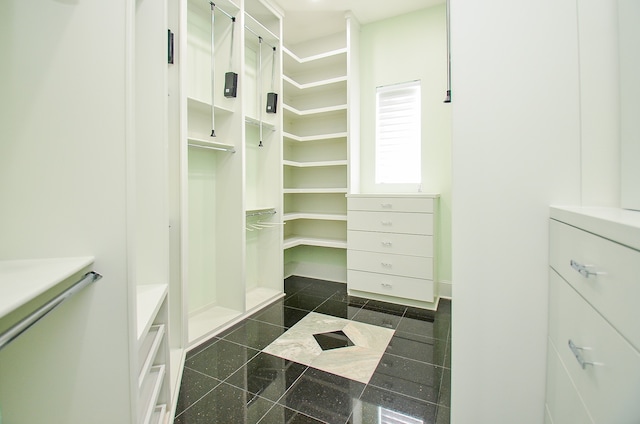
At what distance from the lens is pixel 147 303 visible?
3.57 feet

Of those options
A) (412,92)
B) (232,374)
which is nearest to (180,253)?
(232,374)

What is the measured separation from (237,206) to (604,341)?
2086mm

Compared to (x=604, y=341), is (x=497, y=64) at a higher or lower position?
higher

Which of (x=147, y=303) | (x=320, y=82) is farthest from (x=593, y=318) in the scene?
(x=320, y=82)

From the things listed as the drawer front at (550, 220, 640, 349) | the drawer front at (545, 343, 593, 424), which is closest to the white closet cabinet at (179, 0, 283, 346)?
the drawer front at (545, 343, 593, 424)

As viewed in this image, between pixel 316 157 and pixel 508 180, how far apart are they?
2.52 m

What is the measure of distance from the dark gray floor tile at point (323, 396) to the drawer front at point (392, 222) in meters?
1.32

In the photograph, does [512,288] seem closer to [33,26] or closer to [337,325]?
[337,325]

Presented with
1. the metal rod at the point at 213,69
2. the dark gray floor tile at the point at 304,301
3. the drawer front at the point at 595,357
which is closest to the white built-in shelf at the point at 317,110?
the metal rod at the point at 213,69

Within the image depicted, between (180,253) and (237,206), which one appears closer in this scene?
(180,253)

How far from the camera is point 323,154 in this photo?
3.25 meters

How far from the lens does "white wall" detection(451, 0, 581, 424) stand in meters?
0.88

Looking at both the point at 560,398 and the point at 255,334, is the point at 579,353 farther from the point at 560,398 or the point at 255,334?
the point at 255,334

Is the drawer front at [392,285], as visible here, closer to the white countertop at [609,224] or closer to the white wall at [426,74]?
the white wall at [426,74]
